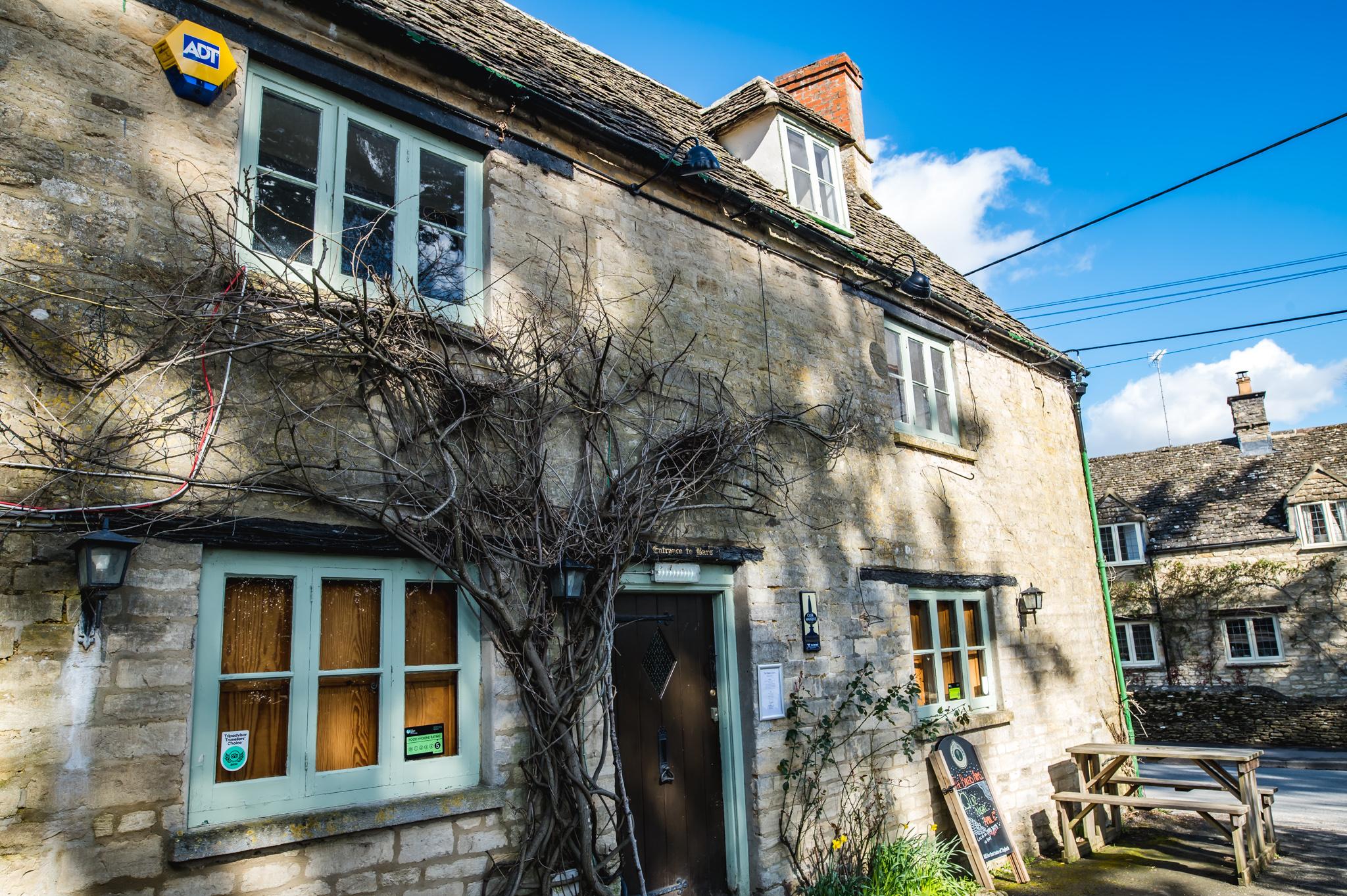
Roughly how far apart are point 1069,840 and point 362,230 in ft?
29.0

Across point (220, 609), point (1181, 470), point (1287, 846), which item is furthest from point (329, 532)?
point (1181, 470)

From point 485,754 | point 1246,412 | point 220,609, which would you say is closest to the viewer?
point 220,609

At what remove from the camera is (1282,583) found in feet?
71.6

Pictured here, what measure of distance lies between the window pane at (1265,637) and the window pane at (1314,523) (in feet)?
7.72

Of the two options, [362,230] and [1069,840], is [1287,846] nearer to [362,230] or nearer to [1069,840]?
[1069,840]

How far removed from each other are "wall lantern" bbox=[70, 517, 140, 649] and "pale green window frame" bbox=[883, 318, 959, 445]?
6.77 m

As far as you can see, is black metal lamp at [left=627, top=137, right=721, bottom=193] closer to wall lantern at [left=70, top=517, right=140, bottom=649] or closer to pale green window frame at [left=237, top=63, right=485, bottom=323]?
pale green window frame at [left=237, top=63, right=485, bottom=323]

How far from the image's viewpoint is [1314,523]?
2188cm

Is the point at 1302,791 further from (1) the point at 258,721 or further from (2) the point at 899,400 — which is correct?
(1) the point at 258,721

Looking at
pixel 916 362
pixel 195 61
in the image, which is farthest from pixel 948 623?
pixel 195 61

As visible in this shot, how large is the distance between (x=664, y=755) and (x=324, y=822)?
2448mm

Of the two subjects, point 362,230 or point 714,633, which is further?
point 714,633

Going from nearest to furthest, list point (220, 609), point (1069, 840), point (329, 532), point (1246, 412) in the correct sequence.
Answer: point (220, 609) → point (329, 532) → point (1069, 840) → point (1246, 412)

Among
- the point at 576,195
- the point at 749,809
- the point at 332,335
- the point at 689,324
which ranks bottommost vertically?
the point at 749,809
